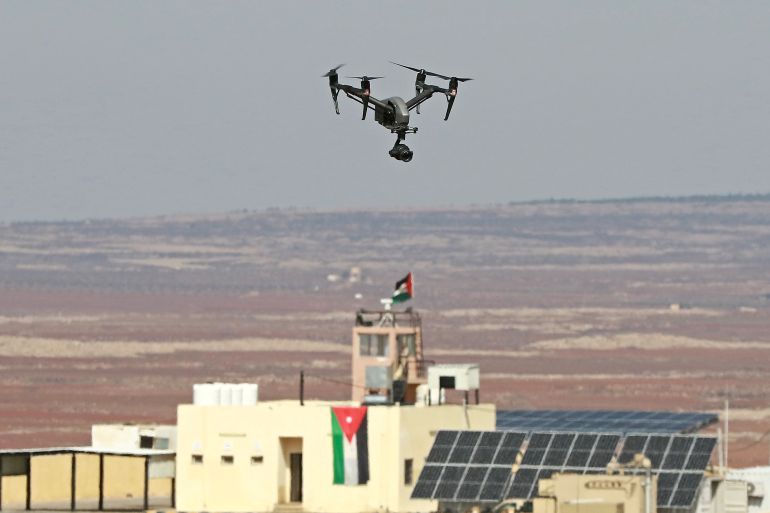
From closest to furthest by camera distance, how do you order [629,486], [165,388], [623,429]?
[629,486], [623,429], [165,388]

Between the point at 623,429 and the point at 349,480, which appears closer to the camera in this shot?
the point at 349,480

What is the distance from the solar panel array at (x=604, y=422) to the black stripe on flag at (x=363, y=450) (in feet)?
16.1

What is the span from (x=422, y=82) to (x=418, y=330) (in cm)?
3669

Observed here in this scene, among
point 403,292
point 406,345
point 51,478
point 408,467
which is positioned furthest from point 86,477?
point 403,292

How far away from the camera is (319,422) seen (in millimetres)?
70312

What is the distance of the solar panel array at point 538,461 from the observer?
61.8 m

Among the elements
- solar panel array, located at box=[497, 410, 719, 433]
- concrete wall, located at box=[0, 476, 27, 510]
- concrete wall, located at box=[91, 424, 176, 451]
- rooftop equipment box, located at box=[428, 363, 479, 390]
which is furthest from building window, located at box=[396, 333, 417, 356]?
concrete wall, located at box=[0, 476, 27, 510]

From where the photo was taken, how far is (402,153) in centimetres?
4047

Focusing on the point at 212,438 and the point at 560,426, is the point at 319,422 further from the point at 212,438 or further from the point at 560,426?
the point at 560,426

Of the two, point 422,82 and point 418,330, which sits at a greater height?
point 422,82

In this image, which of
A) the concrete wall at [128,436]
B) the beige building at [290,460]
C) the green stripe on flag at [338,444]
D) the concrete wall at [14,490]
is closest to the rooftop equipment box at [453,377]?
the beige building at [290,460]

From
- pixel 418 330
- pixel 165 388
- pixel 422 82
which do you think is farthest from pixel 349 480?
pixel 165 388

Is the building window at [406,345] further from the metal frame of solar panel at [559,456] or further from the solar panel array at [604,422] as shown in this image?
the metal frame of solar panel at [559,456]

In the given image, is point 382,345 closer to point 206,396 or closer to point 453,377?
→ point 453,377
